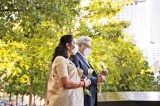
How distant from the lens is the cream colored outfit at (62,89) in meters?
2.37

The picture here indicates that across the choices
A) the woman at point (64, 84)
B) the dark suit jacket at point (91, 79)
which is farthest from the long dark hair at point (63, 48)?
the dark suit jacket at point (91, 79)

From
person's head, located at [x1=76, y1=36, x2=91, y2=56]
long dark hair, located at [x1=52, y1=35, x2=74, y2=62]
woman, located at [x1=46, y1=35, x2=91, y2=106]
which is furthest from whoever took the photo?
person's head, located at [x1=76, y1=36, x2=91, y2=56]

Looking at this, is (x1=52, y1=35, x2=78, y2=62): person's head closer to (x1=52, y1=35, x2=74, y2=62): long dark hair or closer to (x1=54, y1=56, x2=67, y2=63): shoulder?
(x1=52, y1=35, x2=74, y2=62): long dark hair

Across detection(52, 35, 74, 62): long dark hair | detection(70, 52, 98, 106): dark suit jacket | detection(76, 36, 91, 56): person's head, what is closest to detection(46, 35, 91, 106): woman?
detection(52, 35, 74, 62): long dark hair

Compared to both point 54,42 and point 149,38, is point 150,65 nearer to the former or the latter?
point 149,38

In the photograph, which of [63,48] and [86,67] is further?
[86,67]

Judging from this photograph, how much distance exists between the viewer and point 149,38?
21.3 meters

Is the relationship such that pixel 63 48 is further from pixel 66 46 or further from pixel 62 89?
pixel 62 89

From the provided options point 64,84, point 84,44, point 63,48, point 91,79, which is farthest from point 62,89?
point 84,44

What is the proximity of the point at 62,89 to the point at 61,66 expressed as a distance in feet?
0.61

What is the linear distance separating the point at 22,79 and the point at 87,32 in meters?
4.06

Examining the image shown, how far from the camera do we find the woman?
7.76ft

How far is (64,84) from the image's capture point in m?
2.35

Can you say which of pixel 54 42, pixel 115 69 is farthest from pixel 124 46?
pixel 54 42
